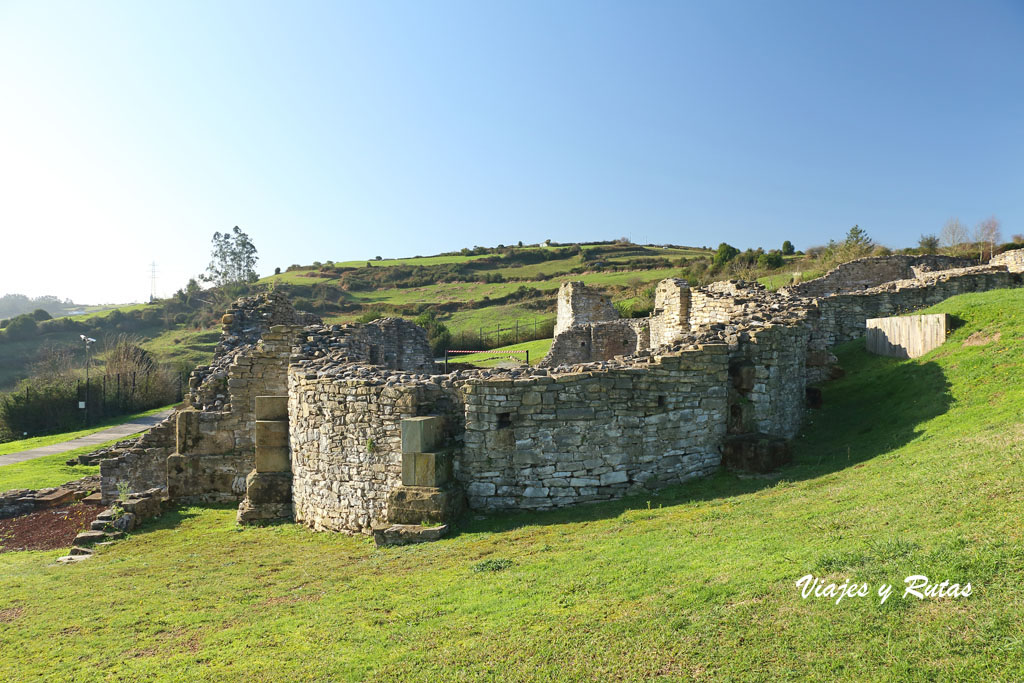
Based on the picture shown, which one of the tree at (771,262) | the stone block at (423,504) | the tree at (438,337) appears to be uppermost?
the tree at (771,262)

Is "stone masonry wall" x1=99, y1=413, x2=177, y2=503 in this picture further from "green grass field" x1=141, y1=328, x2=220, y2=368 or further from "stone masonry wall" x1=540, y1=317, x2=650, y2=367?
"green grass field" x1=141, y1=328, x2=220, y2=368

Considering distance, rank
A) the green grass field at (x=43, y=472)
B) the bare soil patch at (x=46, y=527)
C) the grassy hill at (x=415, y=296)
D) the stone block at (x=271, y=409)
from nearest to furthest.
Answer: the stone block at (x=271, y=409), the bare soil patch at (x=46, y=527), the green grass field at (x=43, y=472), the grassy hill at (x=415, y=296)

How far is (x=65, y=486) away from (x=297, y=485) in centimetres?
1500

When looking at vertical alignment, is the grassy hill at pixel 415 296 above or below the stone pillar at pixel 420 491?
above

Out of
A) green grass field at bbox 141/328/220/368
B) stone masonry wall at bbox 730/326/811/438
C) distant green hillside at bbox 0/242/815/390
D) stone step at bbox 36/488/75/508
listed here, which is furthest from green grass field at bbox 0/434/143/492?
green grass field at bbox 141/328/220/368

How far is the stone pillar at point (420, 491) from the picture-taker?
10.5m

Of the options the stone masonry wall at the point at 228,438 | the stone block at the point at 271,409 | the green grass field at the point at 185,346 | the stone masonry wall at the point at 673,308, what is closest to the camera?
the stone block at the point at 271,409

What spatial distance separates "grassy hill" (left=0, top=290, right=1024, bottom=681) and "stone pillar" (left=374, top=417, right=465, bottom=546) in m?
0.43

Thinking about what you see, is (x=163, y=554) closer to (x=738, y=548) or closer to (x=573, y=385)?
(x=573, y=385)

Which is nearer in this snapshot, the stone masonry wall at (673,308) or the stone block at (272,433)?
→ the stone block at (272,433)

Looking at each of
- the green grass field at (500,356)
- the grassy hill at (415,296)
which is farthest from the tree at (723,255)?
the green grass field at (500,356)

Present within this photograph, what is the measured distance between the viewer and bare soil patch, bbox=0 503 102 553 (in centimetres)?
1582

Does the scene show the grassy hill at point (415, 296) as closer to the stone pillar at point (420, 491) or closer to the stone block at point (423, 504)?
the stone pillar at point (420, 491)

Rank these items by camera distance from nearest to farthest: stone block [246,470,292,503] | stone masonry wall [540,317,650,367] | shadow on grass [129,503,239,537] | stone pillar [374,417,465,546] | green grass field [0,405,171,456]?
stone pillar [374,417,465,546]
stone block [246,470,292,503]
shadow on grass [129,503,239,537]
stone masonry wall [540,317,650,367]
green grass field [0,405,171,456]
